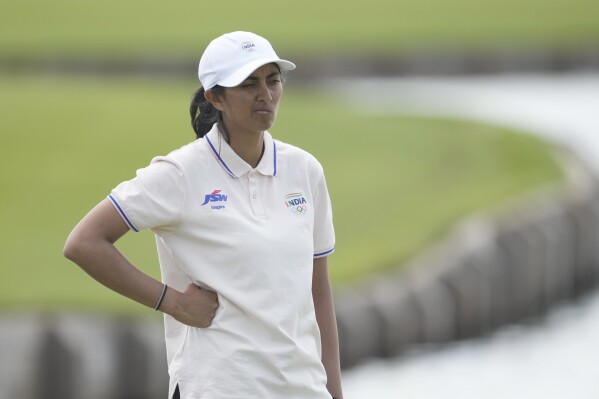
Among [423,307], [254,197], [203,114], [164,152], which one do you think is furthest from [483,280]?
[254,197]

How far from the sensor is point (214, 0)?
5025 cm

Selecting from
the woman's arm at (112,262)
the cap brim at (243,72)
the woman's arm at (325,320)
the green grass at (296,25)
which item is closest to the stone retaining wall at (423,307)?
the woman's arm at (325,320)

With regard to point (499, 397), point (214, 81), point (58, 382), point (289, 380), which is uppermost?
point (214, 81)

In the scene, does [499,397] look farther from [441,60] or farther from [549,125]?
[441,60]

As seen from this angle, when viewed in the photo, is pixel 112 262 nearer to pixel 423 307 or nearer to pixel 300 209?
pixel 300 209

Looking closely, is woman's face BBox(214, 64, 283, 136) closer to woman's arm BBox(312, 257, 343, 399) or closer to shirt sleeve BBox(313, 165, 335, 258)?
shirt sleeve BBox(313, 165, 335, 258)

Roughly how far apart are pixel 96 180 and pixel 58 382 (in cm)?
593

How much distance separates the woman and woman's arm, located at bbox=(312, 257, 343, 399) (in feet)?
0.66

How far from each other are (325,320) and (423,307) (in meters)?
10.3

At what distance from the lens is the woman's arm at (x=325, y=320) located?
14.3 ft

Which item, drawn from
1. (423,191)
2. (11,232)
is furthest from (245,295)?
(423,191)

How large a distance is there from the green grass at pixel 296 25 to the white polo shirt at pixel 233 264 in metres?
31.8

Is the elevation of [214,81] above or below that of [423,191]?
above

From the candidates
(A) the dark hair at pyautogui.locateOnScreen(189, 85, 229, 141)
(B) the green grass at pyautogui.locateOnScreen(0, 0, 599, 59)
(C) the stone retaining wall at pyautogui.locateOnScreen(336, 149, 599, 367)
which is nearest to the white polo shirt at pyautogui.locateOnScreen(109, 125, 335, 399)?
(A) the dark hair at pyautogui.locateOnScreen(189, 85, 229, 141)
